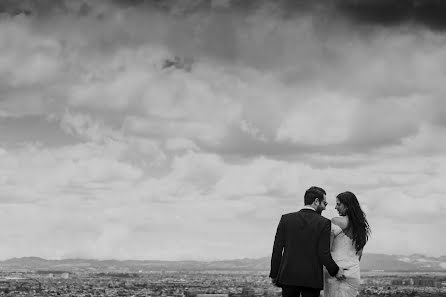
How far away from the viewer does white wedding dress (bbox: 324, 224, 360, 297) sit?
1220cm

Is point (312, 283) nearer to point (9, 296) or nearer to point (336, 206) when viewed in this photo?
point (336, 206)

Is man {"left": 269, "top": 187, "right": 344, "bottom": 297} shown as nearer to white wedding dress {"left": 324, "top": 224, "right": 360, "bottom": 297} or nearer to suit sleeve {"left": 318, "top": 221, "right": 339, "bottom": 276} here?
suit sleeve {"left": 318, "top": 221, "right": 339, "bottom": 276}

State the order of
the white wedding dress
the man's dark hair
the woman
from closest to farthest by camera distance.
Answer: the man's dark hair
the woman
the white wedding dress

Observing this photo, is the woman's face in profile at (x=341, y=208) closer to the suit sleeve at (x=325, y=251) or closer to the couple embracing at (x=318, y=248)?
the couple embracing at (x=318, y=248)

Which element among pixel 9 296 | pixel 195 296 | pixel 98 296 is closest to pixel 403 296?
pixel 195 296

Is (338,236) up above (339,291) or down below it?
above

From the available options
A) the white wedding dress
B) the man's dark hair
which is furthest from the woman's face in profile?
the man's dark hair

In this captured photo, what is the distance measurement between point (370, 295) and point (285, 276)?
167030mm

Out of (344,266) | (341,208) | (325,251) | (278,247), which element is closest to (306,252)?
(325,251)

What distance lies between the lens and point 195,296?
6914 inches

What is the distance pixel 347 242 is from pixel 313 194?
3.31 ft

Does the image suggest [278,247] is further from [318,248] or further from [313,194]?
[313,194]

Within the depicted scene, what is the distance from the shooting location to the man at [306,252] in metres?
11.9

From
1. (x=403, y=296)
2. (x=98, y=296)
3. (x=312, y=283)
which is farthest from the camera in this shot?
(x=98, y=296)
